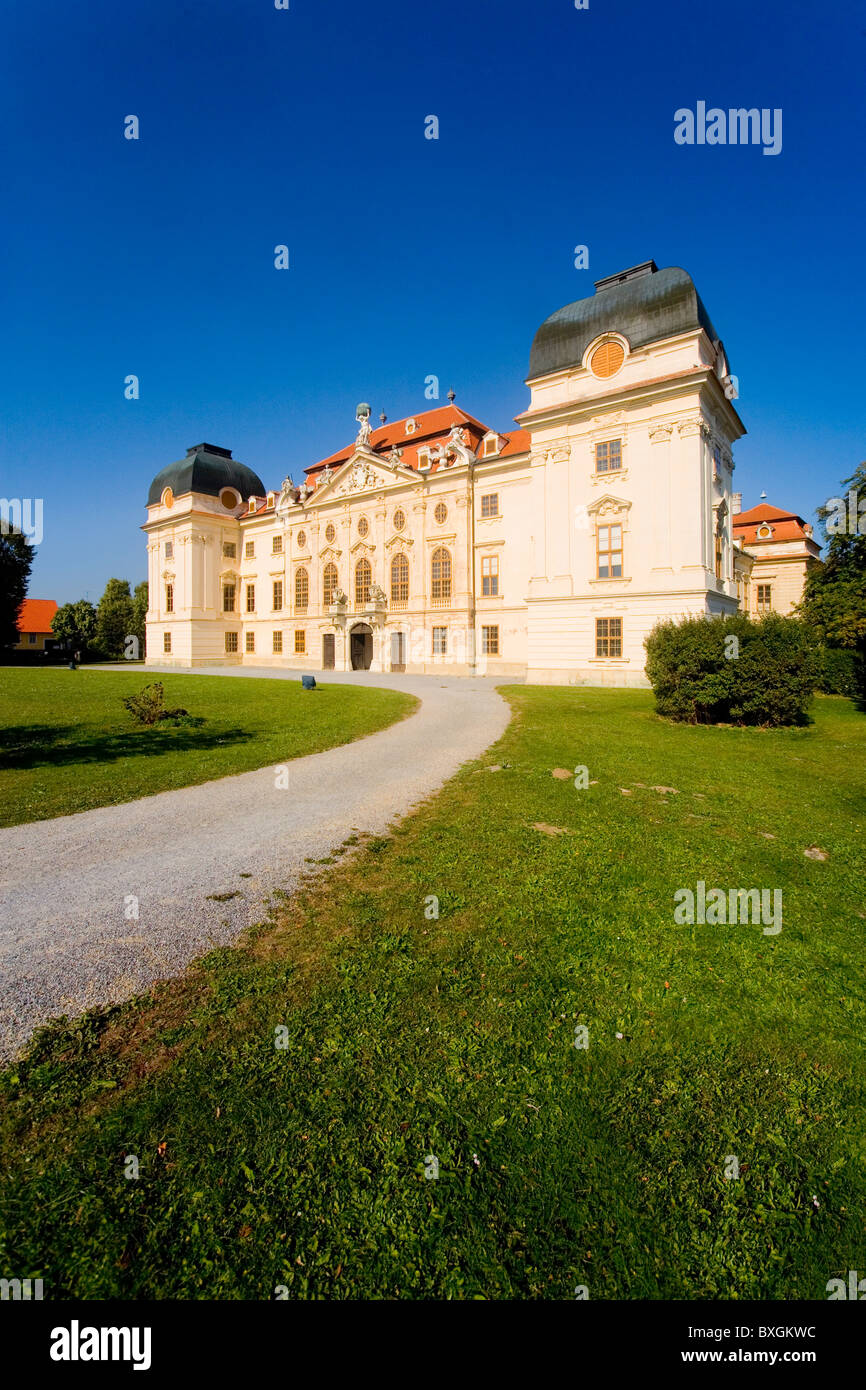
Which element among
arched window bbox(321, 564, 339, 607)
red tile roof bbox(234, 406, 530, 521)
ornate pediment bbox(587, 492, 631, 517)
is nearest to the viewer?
ornate pediment bbox(587, 492, 631, 517)

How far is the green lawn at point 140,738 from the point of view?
920cm

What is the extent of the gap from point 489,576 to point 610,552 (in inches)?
384

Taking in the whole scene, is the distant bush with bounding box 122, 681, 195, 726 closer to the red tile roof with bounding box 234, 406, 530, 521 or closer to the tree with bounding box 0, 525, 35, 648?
the red tile roof with bounding box 234, 406, 530, 521

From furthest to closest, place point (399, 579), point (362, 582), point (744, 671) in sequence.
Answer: point (362, 582), point (399, 579), point (744, 671)

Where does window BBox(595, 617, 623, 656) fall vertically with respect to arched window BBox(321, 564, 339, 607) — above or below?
below

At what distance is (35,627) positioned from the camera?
277 feet

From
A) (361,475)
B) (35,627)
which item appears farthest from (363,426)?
(35,627)

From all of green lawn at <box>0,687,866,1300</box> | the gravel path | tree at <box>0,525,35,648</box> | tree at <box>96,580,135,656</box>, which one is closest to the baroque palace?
tree at <box>0,525,35,648</box>

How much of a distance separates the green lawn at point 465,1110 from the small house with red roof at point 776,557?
5721 centimetres

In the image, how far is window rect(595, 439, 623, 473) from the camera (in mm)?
32600

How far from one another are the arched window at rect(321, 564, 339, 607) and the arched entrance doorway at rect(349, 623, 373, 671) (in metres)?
4.54

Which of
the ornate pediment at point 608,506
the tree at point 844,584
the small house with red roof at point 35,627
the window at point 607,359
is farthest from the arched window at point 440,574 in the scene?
the small house with red roof at point 35,627

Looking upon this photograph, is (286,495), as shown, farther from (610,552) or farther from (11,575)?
(610,552)
